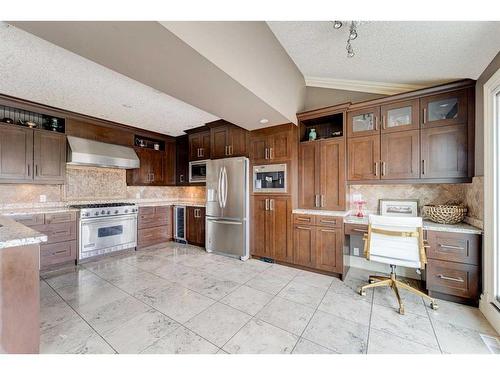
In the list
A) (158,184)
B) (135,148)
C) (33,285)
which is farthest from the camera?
(158,184)

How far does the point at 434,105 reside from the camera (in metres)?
2.51

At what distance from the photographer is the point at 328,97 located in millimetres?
3441

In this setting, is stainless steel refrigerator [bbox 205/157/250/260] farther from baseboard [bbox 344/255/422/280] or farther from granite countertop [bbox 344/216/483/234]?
granite countertop [bbox 344/216/483/234]

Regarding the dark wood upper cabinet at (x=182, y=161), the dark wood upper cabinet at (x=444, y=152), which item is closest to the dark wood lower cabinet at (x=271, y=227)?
the dark wood upper cabinet at (x=444, y=152)

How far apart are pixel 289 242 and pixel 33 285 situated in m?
2.80

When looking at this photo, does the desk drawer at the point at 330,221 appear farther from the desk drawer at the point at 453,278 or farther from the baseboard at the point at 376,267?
the desk drawer at the point at 453,278

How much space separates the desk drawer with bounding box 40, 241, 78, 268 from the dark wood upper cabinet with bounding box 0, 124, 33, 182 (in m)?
1.07

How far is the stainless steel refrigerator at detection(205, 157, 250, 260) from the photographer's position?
11.8 feet

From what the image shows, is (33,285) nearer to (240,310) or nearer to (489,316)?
(240,310)

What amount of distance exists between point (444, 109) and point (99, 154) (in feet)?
16.9

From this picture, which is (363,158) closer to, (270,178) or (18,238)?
(270,178)

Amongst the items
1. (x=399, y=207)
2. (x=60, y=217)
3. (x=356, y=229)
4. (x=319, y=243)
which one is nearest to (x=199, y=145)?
(x=60, y=217)

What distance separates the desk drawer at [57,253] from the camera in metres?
2.99

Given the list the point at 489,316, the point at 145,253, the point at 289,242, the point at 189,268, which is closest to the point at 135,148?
the point at 145,253
